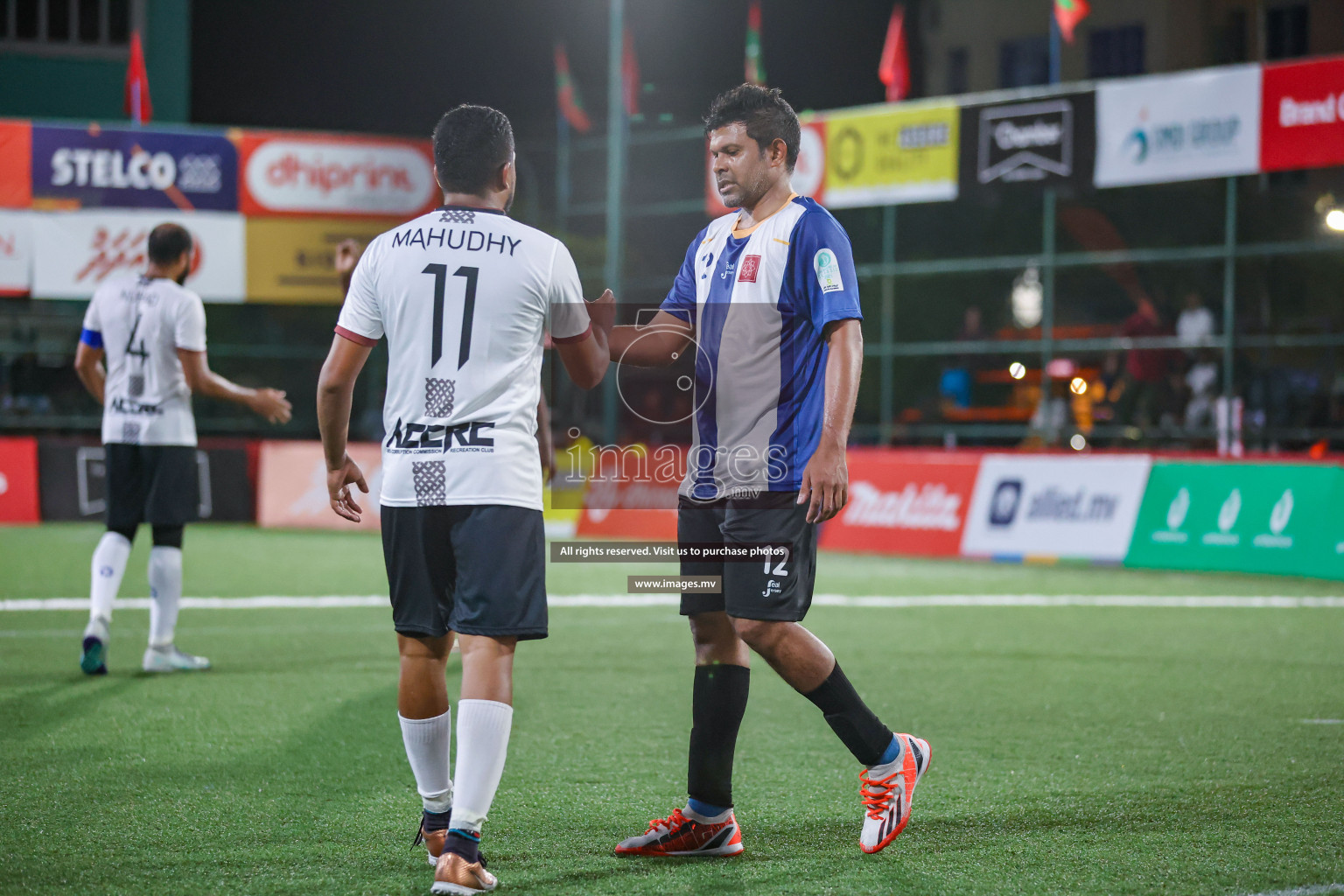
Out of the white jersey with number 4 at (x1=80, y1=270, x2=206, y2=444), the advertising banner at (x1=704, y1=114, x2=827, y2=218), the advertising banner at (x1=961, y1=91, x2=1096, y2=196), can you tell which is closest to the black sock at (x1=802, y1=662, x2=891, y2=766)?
the white jersey with number 4 at (x1=80, y1=270, x2=206, y2=444)

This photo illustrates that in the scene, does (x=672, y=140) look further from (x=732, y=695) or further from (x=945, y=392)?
(x=732, y=695)

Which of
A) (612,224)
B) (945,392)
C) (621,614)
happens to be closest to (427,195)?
(612,224)

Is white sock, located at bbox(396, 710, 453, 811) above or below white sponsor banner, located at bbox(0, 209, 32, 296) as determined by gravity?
below

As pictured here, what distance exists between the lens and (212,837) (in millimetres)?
4281

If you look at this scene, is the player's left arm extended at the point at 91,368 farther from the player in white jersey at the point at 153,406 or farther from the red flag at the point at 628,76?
the red flag at the point at 628,76

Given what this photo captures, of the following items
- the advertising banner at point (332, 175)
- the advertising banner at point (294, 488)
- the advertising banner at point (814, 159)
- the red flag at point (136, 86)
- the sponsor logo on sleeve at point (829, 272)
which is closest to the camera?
the sponsor logo on sleeve at point (829, 272)

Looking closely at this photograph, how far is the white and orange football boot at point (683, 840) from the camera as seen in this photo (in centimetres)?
423

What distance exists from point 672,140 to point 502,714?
74.4 ft

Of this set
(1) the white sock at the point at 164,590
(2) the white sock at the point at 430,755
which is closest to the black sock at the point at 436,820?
(2) the white sock at the point at 430,755

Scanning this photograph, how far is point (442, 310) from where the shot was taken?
380 cm

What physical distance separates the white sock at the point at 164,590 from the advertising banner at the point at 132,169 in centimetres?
1661

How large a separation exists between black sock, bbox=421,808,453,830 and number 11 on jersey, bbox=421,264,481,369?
129cm

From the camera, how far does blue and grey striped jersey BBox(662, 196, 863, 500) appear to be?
13.8 ft

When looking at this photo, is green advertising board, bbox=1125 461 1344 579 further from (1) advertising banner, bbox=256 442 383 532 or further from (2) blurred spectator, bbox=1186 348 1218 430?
(1) advertising banner, bbox=256 442 383 532
